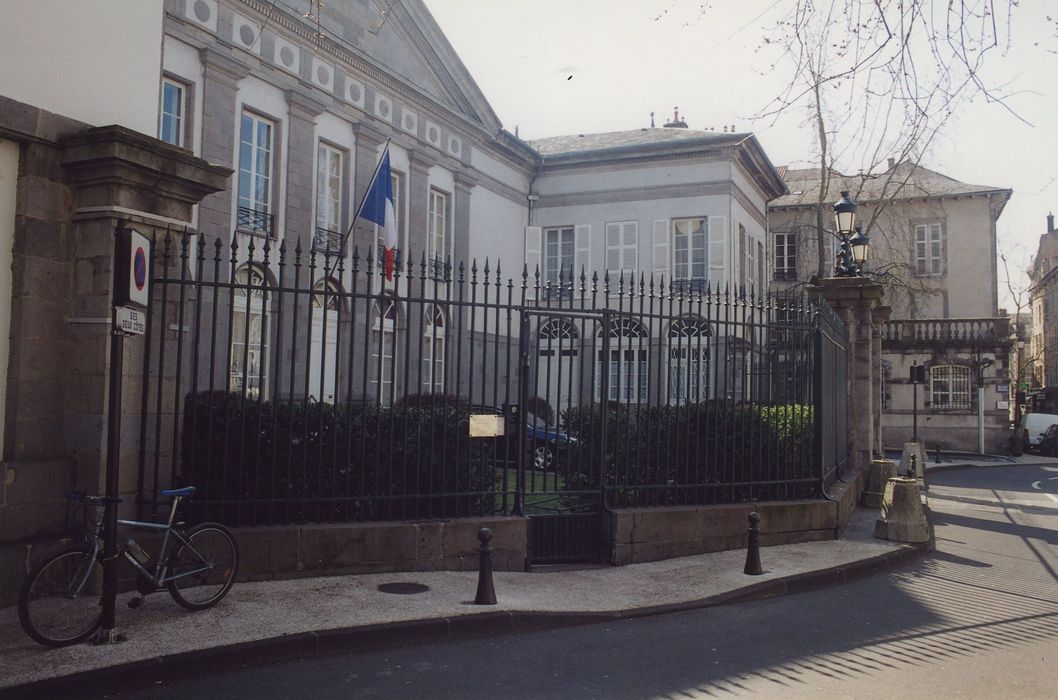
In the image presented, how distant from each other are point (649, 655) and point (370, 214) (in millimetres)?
11953

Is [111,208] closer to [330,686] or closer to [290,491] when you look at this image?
[290,491]

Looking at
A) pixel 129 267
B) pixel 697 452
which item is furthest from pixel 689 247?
pixel 129 267

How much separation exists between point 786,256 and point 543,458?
33.4 meters

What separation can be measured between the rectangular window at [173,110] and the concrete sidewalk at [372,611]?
10.9 metres

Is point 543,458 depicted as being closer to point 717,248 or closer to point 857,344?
point 857,344

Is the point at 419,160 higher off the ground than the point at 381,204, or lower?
higher

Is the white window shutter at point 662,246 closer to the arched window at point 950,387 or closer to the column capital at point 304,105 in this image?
the column capital at point 304,105

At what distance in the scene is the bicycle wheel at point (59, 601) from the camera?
200 inches

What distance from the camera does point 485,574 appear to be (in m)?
6.63

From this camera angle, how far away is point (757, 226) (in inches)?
1220

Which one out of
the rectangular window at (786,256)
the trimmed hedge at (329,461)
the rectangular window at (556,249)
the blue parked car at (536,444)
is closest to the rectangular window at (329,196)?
the rectangular window at (556,249)

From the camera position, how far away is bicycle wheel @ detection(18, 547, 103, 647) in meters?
5.09

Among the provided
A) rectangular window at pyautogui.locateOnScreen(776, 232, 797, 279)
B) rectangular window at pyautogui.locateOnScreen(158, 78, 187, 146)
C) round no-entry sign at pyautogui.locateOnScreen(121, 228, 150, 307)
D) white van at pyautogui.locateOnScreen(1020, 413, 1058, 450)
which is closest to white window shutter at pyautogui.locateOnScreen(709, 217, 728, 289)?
rectangular window at pyautogui.locateOnScreen(776, 232, 797, 279)

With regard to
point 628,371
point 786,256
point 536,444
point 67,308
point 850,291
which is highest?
point 786,256
